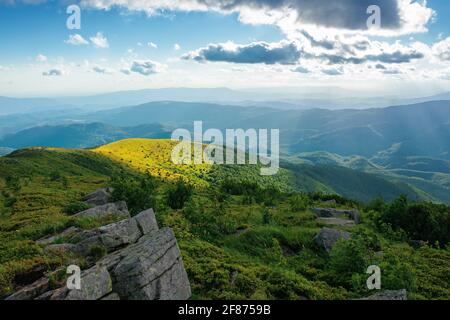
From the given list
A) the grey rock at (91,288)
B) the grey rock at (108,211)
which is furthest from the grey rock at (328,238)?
the grey rock at (91,288)

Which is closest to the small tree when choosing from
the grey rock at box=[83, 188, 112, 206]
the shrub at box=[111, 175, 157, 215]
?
the shrub at box=[111, 175, 157, 215]

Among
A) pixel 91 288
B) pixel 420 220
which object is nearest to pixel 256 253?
pixel 91 288

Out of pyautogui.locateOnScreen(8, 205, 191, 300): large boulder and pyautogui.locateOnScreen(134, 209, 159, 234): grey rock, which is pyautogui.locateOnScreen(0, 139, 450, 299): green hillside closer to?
pyautogui.locateOnScreen(8, 205, 191, 300): large boulder

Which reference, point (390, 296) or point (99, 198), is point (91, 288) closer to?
point (390, 296)

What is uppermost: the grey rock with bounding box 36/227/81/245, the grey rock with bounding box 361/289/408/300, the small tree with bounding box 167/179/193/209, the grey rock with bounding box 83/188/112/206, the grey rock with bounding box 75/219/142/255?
the grey rock with bounding box 75/219/142/255

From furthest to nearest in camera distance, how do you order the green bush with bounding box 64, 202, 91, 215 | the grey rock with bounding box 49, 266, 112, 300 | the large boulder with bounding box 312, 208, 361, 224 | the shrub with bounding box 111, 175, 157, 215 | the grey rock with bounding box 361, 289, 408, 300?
the large boulder with bounding box 312, 208, 361, 224 < the shrub with bounding box 111, 175, 157, 215 < the green bush with bounding box 64, 202, 91, 215 < the grey rock with bounding box 361, 289, 408, 300 < the grey rock with bounding box 49, 266, 112, 300

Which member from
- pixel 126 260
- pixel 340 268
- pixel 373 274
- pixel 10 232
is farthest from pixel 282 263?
pixel 10 232

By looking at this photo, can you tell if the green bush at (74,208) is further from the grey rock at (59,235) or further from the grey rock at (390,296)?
the grey rock at (390,296)

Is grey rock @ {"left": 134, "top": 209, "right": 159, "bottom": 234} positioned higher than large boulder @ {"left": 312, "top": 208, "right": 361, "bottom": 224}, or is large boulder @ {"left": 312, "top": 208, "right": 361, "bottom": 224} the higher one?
grey rock @ {"left": 134, "top": 209, "right": 159, "bottom": 234}
